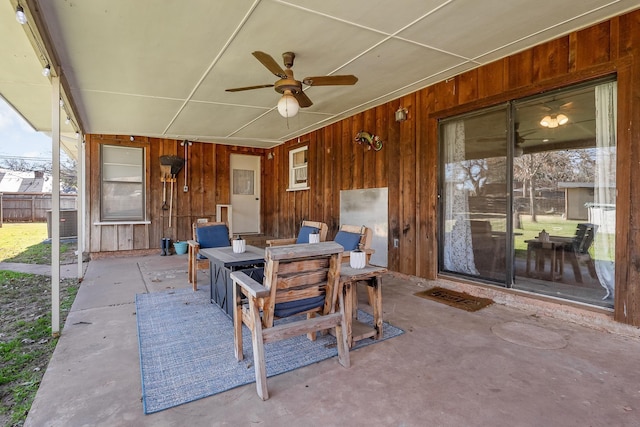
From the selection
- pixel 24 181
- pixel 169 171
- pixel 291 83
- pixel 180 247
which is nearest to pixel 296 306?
pixel 291 83

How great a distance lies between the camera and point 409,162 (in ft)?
15.0

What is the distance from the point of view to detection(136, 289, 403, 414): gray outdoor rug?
1.90 metres

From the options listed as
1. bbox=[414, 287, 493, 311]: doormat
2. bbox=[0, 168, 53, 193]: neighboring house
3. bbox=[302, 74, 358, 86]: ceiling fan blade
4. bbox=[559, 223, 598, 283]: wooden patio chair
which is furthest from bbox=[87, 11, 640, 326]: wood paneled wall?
bbox=[0, 168, 53, 193]: neighboring house

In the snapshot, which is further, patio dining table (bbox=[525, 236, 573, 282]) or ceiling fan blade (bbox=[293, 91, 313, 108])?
ceiling fan blade (bbox=[293, 91, 313, 108])

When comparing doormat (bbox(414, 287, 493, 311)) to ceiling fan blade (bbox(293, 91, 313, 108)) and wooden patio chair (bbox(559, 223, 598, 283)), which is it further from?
ceiling fan blade (bbox(293, 91, 313, 108))

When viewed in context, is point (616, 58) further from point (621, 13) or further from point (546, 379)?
point (546, 379)

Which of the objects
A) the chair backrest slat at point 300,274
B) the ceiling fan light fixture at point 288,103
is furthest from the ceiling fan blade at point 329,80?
the chair backrest slat at point 300,274

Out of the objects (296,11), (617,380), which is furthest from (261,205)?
(617,380)

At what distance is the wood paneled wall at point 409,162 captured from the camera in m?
2.66

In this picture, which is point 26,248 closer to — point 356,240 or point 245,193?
point 245,193

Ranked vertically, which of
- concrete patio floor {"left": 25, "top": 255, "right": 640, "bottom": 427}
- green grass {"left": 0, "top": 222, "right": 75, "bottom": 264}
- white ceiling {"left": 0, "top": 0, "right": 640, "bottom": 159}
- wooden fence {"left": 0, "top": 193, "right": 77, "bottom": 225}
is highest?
white ceiling {"left": 0, "top": 0, "right": 640, "bottom": 159}

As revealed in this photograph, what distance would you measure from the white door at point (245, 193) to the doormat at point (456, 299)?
5.46 metres

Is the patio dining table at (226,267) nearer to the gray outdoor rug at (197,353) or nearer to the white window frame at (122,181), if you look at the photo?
the gray outdoor rug at (197,353)

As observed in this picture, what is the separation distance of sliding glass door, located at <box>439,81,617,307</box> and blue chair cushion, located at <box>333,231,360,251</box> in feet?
5.18
